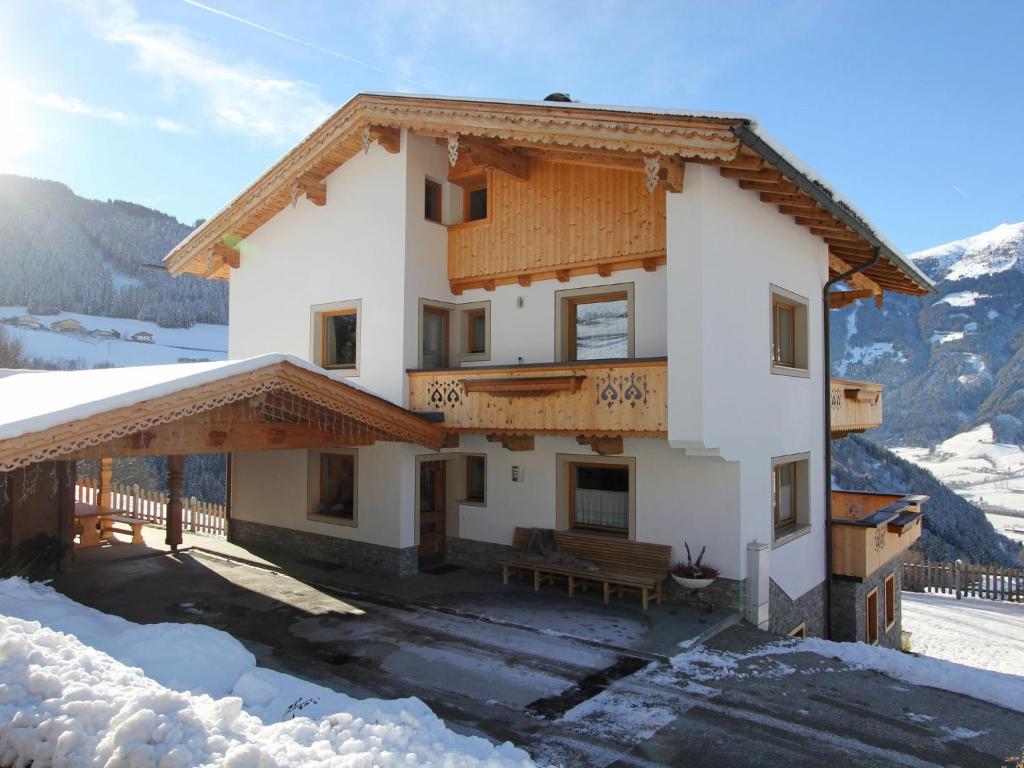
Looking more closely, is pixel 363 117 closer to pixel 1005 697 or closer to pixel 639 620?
pixel 639 620

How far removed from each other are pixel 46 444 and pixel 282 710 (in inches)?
170

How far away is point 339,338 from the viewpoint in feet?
48.6

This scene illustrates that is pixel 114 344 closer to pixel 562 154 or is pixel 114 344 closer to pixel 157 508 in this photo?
pixel 157 508

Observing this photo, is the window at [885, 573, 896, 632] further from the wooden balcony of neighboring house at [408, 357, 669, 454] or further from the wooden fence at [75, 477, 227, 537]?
the wooden fence at [75, 477, 227, 537]

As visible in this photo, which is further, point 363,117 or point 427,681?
point 363,117

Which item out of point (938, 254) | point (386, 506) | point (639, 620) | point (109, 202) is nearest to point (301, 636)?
point (386, 506)

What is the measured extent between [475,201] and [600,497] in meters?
6.82

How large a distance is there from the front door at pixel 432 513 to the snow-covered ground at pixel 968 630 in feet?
40.2

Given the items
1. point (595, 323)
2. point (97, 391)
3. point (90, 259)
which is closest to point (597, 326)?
point (595, 323)

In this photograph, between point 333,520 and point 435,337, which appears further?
point 435,337

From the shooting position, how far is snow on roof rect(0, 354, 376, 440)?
745 centimetres

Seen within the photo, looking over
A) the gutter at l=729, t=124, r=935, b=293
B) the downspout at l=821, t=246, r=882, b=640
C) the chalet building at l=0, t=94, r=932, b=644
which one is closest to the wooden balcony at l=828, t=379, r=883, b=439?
the chalet building at l=0, t=94, r=932, b=644

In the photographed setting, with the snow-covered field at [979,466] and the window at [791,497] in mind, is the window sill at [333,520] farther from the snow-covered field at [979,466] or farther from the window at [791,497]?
the snow-covered field at [979,466]

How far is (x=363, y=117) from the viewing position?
13.3 metres
